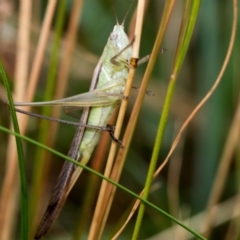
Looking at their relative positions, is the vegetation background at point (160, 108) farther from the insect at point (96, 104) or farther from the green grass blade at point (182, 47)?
the green grass blade at point (182, 47)

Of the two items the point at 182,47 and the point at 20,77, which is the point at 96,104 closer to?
the point at 20,77

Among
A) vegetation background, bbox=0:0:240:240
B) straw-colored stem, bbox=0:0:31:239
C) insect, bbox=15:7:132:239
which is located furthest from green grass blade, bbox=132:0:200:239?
vegetation background, bbox=0:0:240:240

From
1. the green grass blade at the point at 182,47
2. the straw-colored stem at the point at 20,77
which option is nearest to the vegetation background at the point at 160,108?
the straw-colored stem at the point at 20,77

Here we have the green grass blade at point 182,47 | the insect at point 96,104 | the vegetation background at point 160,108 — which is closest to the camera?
the green grass blade at point 182,47

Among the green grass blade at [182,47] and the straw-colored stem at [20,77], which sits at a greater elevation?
the green grass blade at [182,47]

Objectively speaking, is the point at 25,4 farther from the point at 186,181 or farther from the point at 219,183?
the point at 186,181

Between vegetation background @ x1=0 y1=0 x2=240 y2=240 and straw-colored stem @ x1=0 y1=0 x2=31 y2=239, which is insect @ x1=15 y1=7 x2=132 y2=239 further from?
vegetation background @ x1=0 y1=0 x2=240 y2=240

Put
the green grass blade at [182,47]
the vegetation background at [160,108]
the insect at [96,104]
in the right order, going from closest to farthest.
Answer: the green grass blade at [182,47] < the insect at [96,104] < the vegetation background at [160,108]

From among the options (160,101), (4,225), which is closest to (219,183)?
(160,101)
